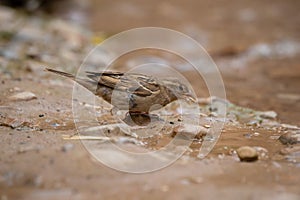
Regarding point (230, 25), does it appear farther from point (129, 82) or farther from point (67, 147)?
point (67, 147)

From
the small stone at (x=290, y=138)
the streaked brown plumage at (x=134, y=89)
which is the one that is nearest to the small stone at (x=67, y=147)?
the streaked brown plumage at (x=134, y=89)

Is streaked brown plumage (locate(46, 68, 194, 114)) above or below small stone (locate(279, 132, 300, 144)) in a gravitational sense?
below

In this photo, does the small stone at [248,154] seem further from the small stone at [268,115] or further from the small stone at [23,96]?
the small stone at [23,96]

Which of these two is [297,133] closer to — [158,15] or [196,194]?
[196,194]

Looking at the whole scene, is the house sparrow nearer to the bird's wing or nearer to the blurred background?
the bird's wing

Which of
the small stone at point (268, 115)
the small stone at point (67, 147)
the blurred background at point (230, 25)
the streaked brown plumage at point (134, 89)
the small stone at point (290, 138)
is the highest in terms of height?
the blurred background at point (230, 25)

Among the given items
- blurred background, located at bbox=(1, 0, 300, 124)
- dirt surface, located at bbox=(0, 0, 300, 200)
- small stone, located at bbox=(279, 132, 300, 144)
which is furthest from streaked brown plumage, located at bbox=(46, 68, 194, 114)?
blurred background, located at bbox=(1, 0, 300, 124)

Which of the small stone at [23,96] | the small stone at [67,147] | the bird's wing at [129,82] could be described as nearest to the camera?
the small stone at [67,147]

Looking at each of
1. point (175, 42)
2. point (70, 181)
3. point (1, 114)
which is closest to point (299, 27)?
point (175, 42)
